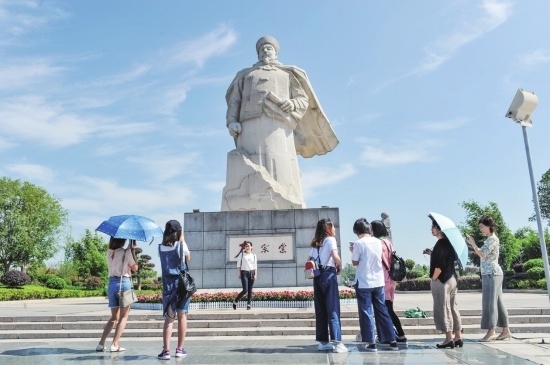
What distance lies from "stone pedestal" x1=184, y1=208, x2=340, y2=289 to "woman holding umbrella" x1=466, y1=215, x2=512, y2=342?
259 inches

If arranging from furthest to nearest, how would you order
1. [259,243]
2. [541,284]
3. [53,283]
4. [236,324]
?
1. [53,283]
2. [541,284]
3. [259,243]
4. [236,324]

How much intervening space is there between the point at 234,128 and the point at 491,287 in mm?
9881

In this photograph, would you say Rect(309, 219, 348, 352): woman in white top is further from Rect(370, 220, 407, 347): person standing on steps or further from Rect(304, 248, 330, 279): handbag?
Rect(370, 220, 407, 347): person standing on steps

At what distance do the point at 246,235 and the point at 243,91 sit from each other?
466cm

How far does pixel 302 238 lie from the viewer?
12688mm

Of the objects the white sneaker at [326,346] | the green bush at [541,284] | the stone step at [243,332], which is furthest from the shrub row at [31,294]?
the green bush at [541,284]

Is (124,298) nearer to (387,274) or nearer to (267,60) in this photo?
(387,274)

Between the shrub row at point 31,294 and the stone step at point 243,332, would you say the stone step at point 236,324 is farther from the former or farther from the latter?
the shrub row at point 31,294

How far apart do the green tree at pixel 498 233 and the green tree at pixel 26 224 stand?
34.2 m

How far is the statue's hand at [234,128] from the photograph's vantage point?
14664 millimetres

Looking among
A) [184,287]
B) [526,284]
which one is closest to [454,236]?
[184,287]

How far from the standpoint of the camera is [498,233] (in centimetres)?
3600

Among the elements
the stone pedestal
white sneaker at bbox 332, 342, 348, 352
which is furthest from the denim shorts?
the stone pedestal

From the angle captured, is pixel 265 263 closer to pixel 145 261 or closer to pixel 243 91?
pixel 243 91
